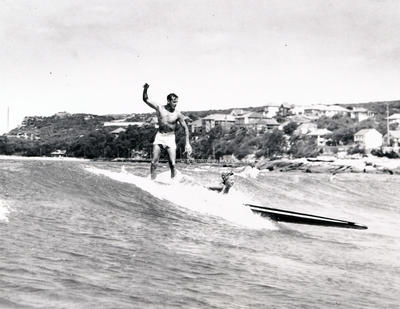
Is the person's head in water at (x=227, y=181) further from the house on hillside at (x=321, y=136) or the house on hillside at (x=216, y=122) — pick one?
the house on hillside at (x=216, y=122)

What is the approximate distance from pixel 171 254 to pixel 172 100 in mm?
6104

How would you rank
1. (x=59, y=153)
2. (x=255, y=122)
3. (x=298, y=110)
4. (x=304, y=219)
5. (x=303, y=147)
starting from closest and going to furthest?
(x=304, y=219)
(x=303, y=147)
(x=59, y=153)
(x=255, y=122)
(x=298, y=110)

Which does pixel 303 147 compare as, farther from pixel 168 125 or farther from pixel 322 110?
pixel 168 125

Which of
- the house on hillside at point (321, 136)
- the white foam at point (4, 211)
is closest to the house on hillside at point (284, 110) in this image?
the house on hillside at point (321, 136)

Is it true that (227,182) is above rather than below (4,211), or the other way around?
below

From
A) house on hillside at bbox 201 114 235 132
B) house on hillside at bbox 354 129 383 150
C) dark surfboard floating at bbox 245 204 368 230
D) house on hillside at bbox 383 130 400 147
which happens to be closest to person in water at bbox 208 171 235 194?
dark surfboard floating at bbox 245 204 368 230

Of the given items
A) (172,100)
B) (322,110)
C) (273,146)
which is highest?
(322,110)

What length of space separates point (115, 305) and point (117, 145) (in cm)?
13517

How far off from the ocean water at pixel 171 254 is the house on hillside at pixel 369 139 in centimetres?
11395

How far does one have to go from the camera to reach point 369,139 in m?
121

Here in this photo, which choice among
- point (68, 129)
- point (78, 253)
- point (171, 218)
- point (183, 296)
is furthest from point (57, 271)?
point (68, 129)

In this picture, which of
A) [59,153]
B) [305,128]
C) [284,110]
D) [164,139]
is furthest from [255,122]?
[164,139]

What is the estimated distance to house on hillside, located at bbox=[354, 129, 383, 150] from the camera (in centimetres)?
12046

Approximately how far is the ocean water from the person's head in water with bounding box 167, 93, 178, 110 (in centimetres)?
183
